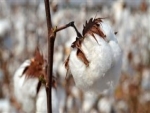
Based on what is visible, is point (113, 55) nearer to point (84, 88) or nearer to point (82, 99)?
point (84, 88)

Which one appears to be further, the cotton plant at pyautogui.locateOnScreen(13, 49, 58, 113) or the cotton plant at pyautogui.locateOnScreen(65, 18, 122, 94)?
the cotton plant at pyautogui.locateOnScreen(13, 49, 58, 113)

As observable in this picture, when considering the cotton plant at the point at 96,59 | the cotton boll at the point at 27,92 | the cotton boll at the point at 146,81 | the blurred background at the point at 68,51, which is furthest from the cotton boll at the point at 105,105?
the cotton plant at the point at 96,59

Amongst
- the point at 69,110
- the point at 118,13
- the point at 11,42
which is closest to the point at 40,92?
the point at 69,110

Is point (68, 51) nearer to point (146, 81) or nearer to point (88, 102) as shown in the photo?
point (88, 102)

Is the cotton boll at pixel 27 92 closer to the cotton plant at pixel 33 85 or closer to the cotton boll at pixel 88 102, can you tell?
the cotton plant at pixel 33 85

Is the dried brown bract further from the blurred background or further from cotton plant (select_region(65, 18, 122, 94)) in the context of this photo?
the blurred background

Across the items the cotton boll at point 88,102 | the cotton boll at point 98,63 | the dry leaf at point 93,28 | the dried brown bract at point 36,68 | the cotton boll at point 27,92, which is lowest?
the cotton boll at point 88,102

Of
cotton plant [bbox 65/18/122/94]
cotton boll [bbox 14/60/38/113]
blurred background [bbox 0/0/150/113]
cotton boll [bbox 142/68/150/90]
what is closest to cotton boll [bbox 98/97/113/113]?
blurred background [bbox 0/0/150/113]

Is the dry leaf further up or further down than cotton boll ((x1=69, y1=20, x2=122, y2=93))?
further up
